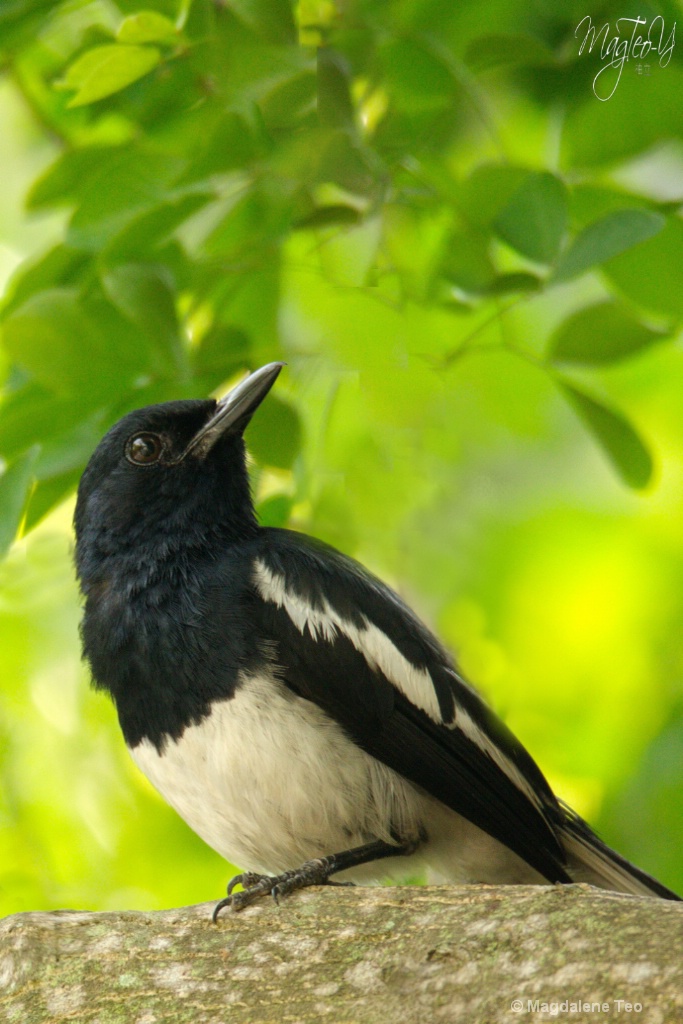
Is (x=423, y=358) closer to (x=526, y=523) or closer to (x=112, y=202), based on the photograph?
(x=112, y=202)

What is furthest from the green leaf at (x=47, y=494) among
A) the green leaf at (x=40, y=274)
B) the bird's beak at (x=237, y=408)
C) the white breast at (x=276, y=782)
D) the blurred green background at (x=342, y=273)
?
the white breast at (x=276, y=782)

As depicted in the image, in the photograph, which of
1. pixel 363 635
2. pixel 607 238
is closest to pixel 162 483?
pixel 363 635

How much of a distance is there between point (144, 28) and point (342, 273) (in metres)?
0.80

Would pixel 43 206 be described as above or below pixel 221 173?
above

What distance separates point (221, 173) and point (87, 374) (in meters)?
0.68

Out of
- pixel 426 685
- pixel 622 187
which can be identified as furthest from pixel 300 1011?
pixel 622 187

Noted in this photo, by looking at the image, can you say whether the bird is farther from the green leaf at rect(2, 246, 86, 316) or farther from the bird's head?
the green leaf at rect(2, 246, 86, 316)

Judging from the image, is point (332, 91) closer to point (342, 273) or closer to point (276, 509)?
point (342, 273)

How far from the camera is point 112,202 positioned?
10.6 ft

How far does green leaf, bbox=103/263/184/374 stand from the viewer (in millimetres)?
3059

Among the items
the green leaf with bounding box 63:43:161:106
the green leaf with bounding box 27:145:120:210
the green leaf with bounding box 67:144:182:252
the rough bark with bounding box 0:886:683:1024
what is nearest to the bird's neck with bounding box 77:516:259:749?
the rough bark with bounding box 0:886:683:1024

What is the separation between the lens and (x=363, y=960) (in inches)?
96.4

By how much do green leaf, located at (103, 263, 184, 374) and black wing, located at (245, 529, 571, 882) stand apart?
737 millimetres

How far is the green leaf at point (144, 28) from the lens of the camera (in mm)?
2898
